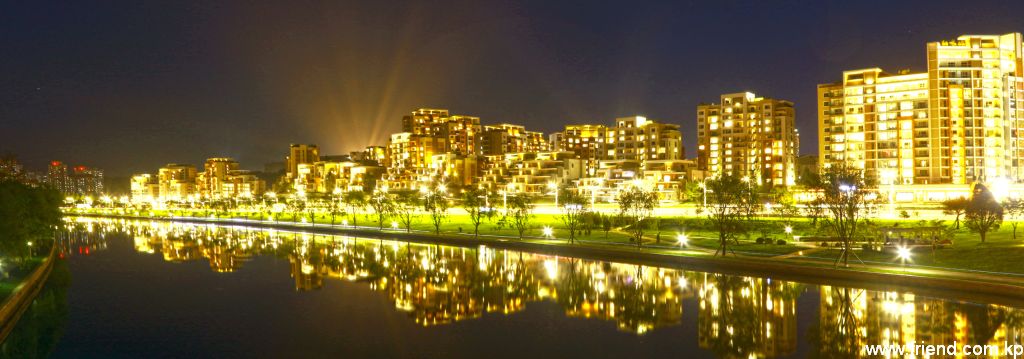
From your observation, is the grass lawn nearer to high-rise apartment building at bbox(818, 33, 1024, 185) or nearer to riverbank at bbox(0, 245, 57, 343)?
riverbank at bbox(0, 245, 57, 343)

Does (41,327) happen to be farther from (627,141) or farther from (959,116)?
(627,141)

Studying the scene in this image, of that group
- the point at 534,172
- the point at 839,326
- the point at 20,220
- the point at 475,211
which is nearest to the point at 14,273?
the point at 20,220

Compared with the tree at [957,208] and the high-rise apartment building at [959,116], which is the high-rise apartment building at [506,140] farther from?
the tree at [957,208]

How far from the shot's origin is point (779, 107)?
125688 mm

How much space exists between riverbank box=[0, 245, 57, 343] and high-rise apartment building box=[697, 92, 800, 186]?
108 m

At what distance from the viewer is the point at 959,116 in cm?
9325

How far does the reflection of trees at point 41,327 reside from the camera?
19938mm

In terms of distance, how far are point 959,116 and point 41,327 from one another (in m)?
105

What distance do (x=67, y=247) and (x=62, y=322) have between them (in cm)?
3710

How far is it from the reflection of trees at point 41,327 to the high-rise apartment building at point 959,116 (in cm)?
9245

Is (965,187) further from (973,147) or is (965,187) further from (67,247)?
(67,247)

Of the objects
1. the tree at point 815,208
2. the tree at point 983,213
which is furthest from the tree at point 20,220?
the tree at point 983,213

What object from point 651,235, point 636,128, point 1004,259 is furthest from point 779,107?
point 1004,259

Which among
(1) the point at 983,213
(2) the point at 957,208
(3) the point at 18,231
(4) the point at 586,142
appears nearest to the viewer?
(3) the point at 18,231
